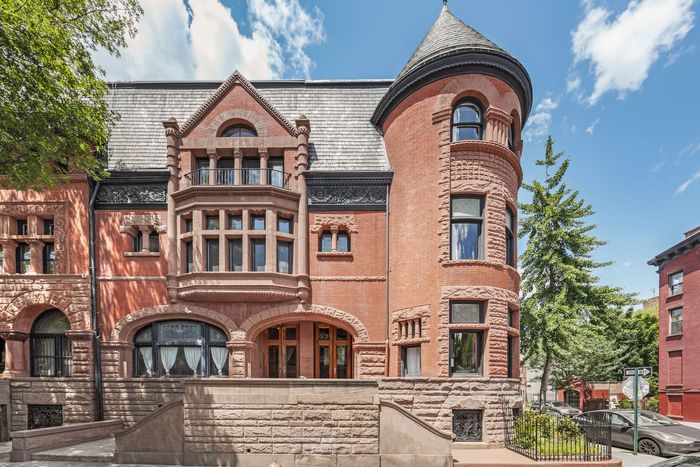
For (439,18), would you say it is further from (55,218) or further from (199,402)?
(55,218)

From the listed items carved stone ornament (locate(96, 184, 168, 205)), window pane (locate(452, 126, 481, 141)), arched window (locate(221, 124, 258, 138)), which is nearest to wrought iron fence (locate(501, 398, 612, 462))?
window pane (locate(452, 126, 481, 141))

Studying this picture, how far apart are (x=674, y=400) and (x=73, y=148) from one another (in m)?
36.5

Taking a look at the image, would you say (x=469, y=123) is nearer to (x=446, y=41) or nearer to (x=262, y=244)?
(x=446, y=41)

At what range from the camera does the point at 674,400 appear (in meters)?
23.6

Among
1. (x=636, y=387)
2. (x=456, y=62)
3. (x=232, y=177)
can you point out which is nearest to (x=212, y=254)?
(x=232, y=177)

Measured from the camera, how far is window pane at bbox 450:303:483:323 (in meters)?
Result: 11.5

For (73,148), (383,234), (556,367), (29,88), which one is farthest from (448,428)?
(556,367)

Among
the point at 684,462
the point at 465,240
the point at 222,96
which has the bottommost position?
the point at 684,462

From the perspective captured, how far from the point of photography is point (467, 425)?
1092 cm

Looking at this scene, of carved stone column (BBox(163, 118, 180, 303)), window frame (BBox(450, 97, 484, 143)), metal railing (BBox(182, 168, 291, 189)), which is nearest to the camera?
window frame (BBox(450, 97, 484, 143))

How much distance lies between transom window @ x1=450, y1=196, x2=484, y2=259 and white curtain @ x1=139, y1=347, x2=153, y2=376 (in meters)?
12.3

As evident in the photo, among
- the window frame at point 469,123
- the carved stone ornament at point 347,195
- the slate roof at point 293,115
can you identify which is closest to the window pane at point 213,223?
the slate roof at point 293,115

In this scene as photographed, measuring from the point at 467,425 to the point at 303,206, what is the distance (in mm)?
9516

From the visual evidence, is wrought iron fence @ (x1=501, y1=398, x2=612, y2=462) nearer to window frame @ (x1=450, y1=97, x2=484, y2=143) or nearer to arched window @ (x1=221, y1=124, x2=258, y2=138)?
window frame @ (x1=450, y1=97, x2=484, y2=143)
